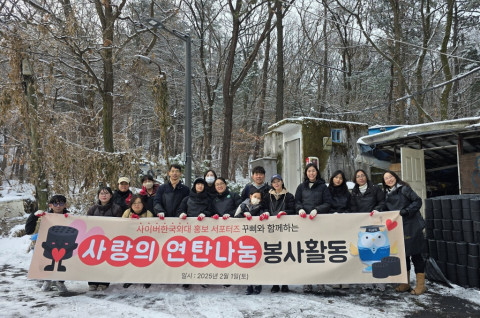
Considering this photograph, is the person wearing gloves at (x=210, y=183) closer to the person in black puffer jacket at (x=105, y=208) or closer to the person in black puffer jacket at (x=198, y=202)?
the person in black puffer jacket at (x=198, y=202)

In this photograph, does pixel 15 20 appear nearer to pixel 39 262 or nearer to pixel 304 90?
pixel 39 262

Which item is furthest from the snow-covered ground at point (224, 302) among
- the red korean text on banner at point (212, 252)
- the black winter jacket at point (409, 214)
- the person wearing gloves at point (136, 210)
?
the person wearing gloves at point (136, 210)

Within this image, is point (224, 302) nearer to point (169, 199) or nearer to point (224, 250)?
point (224, 250)

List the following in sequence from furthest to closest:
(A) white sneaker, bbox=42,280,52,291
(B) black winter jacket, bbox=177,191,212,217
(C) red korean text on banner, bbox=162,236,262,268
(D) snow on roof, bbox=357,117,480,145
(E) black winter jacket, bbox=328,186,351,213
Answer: (D) snow on roof, bbox=357,117,480,145, (B) black winter jacket, bbox=177,191,212,217, (E) black winter jacket, bbox=328,186,351,213, (A) white sneaker, bbox=42,280,52,291, (C) red korean text on banner, bbox=162,236,262,268

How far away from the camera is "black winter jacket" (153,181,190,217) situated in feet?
18.7

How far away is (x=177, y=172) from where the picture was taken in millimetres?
5801

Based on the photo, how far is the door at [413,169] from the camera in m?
8.71

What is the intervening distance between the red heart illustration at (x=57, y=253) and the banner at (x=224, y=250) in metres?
0.01

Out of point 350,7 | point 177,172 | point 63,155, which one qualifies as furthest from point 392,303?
point 350,7

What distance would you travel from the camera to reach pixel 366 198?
5.25 metres

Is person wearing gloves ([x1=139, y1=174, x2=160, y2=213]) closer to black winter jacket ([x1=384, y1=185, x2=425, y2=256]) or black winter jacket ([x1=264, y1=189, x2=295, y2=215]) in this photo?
black winter jacket ([x1=264, y1=189, x2=295, y2=215])

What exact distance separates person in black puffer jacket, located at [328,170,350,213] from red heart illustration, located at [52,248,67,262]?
13.5ft

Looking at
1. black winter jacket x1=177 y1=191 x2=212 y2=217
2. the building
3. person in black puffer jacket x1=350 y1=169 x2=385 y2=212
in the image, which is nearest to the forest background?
the building

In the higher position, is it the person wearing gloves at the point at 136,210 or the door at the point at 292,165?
the door at the point at 292,165
